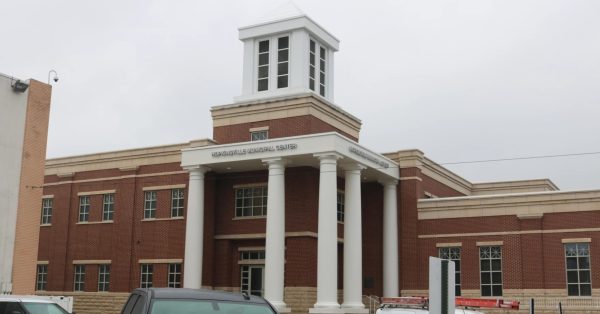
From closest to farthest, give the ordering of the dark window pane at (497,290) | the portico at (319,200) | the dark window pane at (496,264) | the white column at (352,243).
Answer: the portico at (319,200), the white column at (352,243), the dark window pane at (497,290), the dark window pane at (496,264)

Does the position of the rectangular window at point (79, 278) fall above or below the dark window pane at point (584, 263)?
below

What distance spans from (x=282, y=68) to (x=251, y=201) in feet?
22.6

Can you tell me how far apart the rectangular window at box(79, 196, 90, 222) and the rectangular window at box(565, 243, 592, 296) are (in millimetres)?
24277

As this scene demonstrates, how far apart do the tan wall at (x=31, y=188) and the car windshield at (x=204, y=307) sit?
18.8 m

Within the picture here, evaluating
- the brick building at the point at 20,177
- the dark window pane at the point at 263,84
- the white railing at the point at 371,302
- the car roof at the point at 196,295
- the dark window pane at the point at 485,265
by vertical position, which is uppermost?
the dark window pane at the point at 263,84

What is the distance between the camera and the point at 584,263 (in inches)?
1302

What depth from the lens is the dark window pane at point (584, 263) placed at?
32994mm

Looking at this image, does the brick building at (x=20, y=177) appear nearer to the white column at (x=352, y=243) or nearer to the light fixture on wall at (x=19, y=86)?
the light fixture on wall at (x=19, y=86)

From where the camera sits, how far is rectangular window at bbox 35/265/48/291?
4131 cm

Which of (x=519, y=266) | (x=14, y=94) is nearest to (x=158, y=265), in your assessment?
(x=14, y=94)

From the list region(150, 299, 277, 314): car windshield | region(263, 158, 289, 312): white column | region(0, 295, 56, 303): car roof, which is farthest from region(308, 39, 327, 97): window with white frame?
region(150, 299, 277, 314): car windshield

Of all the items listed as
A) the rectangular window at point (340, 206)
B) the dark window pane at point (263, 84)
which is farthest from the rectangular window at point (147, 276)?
the dark window pane at point (263, 84)

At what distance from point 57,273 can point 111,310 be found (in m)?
4.75

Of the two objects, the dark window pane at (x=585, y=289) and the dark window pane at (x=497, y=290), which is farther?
the dark window pane at (x=497, y=290)
